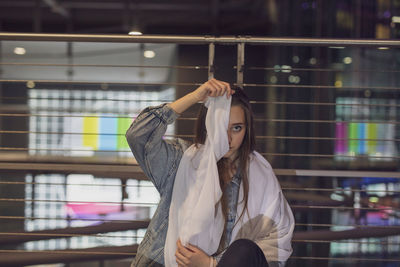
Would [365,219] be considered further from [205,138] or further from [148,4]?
[148,4]

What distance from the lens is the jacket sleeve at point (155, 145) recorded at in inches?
69.1

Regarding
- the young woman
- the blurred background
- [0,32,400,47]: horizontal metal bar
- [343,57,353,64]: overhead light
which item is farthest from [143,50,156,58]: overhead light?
the young woman

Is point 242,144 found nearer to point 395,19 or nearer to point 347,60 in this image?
point 347,60

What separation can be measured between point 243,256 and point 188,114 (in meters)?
1.98

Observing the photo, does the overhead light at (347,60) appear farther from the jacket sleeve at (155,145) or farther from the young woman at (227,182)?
the jacket sleeve at (155,145)

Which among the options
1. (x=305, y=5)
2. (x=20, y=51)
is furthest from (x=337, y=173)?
(x=20, y=51)

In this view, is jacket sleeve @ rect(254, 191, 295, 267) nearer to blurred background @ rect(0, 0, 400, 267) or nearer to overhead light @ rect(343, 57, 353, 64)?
blurred background @ rect(0, 0, 400, 267)

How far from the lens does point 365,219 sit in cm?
407

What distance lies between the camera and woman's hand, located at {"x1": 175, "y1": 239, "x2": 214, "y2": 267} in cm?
172

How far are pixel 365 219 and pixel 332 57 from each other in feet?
5.65

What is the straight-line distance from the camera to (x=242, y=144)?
1.84 metres

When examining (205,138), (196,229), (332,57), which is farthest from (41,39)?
(332,57)

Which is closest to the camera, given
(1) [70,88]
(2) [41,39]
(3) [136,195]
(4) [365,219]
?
(2) [41,39]

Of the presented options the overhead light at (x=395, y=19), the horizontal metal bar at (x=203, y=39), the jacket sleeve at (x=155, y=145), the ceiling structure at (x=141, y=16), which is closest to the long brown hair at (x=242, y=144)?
the jacket sleeve at (x=155, y=145)
